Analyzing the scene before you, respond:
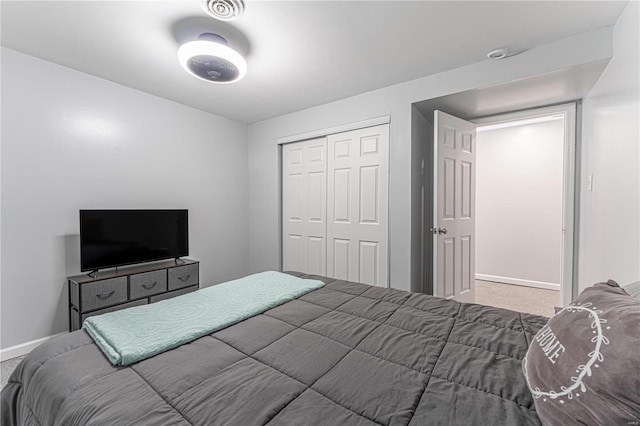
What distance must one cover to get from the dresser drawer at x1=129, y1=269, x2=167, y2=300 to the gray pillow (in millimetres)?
2986

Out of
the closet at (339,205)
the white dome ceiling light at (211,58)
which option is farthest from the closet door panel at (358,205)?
the white dome ceiling light at (211,58)

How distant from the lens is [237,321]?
4.41 ft

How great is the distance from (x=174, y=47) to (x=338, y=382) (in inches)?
99.3

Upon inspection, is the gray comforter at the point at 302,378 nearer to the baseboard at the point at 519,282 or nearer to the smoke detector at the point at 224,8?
the smoke detector at the point at 224,8

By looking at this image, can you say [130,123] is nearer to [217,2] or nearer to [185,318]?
[217,2]

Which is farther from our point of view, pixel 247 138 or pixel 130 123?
pixel 247 138

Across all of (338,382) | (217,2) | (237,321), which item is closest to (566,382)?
(338,382)

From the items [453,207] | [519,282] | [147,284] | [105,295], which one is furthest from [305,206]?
[519,282]

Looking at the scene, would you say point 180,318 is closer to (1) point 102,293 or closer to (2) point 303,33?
(1) point 102,293

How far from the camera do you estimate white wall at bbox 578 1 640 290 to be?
1.61 meters

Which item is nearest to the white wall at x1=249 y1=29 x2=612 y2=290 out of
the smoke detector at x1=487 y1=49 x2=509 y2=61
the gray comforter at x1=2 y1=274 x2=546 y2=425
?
the smoke detector at x1=487 y1=49 x2=509 y2=61

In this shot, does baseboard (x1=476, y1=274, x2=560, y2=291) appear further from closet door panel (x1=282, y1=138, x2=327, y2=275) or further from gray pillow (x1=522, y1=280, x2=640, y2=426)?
gray pillow (x1=522, y1=280, x2=640, y2=426)

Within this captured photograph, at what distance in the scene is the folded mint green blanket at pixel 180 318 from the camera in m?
1.05

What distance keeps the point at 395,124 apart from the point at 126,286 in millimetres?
3055
